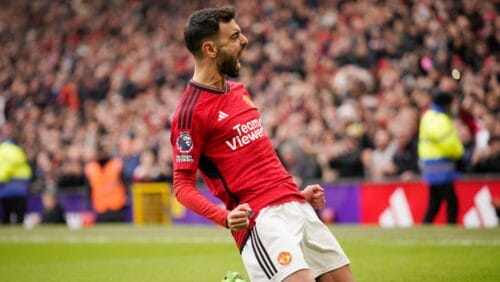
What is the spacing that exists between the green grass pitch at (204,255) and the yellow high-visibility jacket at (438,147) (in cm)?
90

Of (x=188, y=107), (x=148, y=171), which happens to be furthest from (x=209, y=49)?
(x=148, y=171)

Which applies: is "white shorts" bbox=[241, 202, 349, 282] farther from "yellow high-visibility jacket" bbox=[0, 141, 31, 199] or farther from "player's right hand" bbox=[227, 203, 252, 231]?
"yellow high-visibility jacket" bbox=[0, 141, 31, 199]

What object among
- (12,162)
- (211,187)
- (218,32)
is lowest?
(12,162)

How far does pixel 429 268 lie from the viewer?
35.2 ft

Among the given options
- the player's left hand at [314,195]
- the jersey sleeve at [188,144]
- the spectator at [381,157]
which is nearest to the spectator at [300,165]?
the spectator at [381,157]

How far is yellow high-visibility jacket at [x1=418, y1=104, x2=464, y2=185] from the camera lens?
1545 centimetres

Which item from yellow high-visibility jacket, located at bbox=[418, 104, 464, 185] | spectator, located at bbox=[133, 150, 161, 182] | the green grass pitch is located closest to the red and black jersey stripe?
the green grass pitch

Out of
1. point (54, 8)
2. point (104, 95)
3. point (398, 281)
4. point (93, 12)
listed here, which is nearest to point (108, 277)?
point (398, 281)

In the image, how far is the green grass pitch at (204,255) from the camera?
1087cm

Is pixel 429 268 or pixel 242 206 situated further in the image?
pixel 429 268

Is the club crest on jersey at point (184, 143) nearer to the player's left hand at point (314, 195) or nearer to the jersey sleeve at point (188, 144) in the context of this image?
the jersey sleeve at point (188, 144)

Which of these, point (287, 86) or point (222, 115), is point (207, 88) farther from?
point (287, 86)

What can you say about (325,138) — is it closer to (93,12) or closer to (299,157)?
(299,157)

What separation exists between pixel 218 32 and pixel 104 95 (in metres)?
22.7
